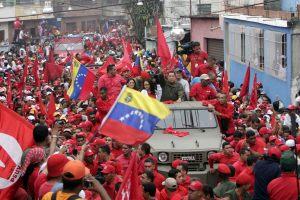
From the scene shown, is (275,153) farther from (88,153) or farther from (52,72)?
(52,72)

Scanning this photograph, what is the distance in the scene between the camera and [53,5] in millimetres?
76062

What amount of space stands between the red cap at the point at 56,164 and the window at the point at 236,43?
23.4m

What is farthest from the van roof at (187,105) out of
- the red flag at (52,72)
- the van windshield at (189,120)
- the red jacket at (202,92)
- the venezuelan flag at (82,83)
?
the red flag at (52,72)

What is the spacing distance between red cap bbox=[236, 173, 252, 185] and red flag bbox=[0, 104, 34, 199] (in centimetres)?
248

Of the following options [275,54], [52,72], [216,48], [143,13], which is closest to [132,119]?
[275,54]

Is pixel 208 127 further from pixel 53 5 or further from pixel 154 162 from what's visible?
pixel 53 5

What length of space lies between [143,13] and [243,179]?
1729 inches

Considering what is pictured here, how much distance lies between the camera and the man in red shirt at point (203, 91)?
621 inches

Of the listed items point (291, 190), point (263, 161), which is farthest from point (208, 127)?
point (291, 190)

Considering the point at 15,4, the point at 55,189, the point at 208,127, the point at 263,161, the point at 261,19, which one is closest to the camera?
the point at 55,189

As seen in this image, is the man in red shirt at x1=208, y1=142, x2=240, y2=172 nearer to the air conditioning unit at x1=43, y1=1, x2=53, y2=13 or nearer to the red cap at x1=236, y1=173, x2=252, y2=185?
the red cap at x1=236, y1=173, x2=252, y2=185

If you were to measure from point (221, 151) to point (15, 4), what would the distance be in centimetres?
6058

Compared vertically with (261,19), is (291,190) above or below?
below

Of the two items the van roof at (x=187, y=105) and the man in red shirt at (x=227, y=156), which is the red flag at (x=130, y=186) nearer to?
the man in red shirt at (x=227, y=156)
